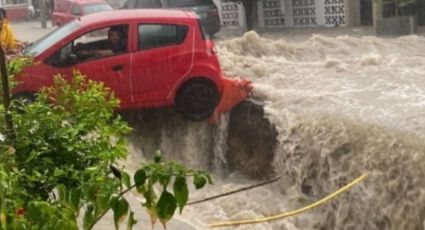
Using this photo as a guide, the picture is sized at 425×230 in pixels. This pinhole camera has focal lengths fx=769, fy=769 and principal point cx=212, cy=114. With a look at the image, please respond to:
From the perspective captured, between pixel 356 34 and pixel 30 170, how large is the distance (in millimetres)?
16303

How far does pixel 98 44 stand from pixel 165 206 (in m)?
7.76

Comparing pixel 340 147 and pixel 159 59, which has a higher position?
pixel 159 59

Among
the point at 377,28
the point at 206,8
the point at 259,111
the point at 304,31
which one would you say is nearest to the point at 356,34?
the point at 377,28

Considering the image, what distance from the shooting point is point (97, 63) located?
959 cm

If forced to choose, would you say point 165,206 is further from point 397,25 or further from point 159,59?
point 397,25

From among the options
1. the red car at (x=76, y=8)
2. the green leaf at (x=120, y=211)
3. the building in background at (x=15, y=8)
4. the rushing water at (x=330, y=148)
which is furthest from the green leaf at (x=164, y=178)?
the building in background at (x=15, y=8)

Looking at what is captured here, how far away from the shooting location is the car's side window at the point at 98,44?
964cm

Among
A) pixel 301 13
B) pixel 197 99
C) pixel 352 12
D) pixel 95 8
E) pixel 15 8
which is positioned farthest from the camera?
pixel 15 8

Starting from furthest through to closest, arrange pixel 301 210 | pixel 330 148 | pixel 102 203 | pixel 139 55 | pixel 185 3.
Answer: pixel 185 3 < pixel 139 55 < pixel 330 148 < pixel 301 210 < pixel 102 203

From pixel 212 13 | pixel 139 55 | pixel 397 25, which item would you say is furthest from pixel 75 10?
pixel 139 55

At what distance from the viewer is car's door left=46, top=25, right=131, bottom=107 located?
952cm

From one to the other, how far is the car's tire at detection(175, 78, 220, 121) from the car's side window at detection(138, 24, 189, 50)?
1.93 feet

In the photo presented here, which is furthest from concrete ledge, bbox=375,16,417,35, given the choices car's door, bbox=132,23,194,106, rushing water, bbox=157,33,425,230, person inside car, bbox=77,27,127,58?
person inside car, bbox=77,27,127,58

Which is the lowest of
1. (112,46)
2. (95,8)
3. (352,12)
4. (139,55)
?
(352,12)
